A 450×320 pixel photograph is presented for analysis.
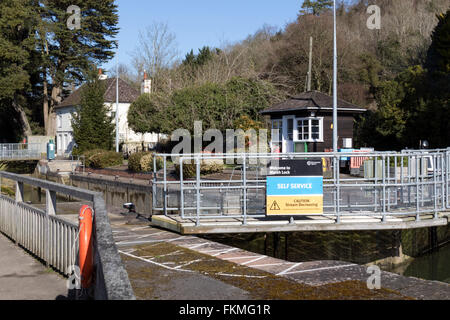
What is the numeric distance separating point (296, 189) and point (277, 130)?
2066cm

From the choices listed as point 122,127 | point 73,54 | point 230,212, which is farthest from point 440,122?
point 73,54

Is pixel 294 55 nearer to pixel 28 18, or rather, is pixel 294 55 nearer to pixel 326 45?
pixel 326 45

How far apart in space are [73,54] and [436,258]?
165 ft

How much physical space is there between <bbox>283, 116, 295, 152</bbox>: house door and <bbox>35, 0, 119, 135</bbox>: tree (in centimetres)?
3322

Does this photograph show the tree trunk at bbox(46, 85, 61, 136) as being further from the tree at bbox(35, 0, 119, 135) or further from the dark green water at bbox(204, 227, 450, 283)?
the dark green water at bbox(204, 227, 450, 283)

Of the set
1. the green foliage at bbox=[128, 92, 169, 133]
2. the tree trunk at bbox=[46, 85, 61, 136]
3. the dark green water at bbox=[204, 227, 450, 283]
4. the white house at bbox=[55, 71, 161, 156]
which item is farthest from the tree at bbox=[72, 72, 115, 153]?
the dark green water at bbox=[204, 227, 450, 283]

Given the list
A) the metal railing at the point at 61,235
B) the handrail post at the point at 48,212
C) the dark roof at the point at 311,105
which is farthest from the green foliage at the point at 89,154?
the handrail post at the point at 48,212

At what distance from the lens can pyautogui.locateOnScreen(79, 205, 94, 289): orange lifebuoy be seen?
18.1ft

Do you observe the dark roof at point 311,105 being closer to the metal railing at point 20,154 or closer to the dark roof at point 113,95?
the metal railing at point 20,154

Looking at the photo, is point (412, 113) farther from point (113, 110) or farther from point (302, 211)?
point (113, 110)

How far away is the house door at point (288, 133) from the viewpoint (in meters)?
30.5

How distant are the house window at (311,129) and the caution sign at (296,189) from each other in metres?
18.6

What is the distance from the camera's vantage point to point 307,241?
607 inches

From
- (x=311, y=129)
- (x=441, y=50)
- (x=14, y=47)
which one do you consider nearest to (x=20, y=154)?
(x=14, y=47)
